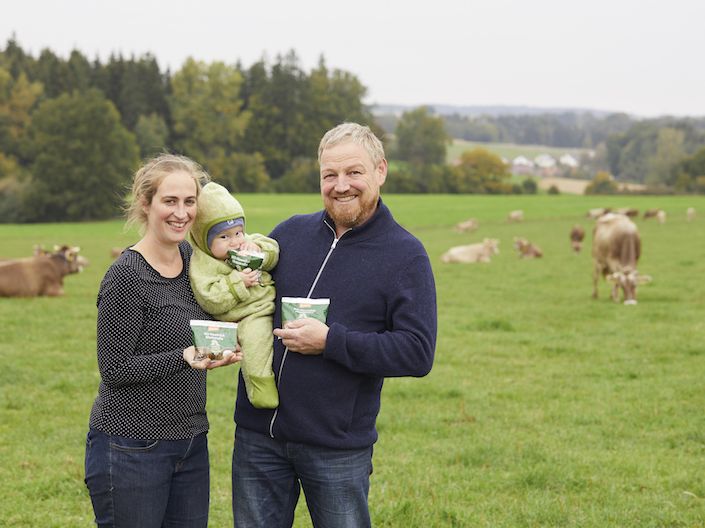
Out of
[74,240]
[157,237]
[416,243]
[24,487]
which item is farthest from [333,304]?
[74,240]

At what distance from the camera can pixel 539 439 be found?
8594mm

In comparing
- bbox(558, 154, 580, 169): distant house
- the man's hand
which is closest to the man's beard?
the man's hand

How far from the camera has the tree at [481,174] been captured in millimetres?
93500

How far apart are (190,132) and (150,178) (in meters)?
88.3

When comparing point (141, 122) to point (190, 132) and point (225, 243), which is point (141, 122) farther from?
point (225, 243)

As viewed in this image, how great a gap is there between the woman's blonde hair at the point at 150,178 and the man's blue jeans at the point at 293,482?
1173 mm

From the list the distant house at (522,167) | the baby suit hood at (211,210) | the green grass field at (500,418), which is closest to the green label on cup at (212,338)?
the baby suit hood at (211,210)

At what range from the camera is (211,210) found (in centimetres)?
414

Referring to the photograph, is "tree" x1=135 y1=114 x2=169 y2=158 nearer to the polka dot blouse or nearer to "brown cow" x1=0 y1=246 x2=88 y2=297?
"brown cow" x1=0 y1=246 x2=88 y2=297

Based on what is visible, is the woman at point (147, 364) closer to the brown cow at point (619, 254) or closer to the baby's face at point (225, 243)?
the baby's face at point (225, 243)

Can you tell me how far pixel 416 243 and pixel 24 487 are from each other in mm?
4528

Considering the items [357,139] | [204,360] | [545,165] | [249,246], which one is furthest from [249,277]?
[545,165]

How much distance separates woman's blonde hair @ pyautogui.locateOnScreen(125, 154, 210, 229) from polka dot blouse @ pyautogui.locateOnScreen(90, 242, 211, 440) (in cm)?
21

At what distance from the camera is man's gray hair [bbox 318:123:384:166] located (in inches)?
160
